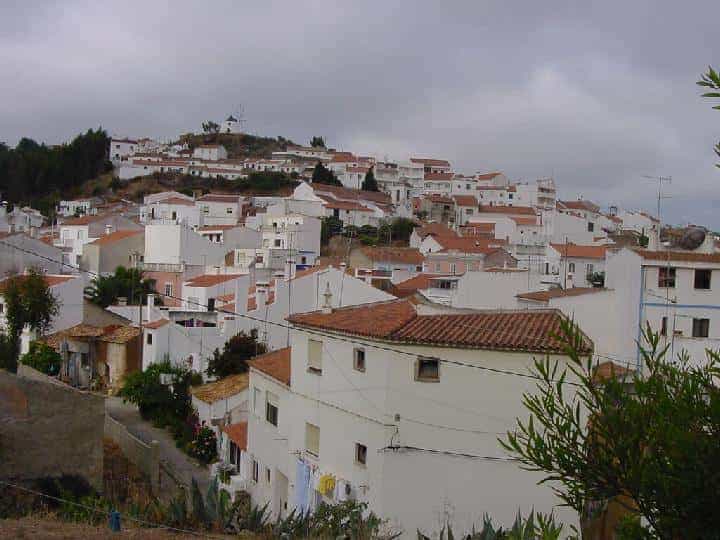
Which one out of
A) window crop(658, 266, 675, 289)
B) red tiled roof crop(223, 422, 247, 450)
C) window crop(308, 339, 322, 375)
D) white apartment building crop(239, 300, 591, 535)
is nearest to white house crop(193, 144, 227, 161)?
red tiled roof crop(223, 422, 247, 450)

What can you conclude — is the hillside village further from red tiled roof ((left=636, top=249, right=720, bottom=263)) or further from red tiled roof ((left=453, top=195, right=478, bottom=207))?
red tiled roof ((left=453, top=195, right=478, bottom=207))

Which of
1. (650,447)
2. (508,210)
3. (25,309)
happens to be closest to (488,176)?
(508,210)

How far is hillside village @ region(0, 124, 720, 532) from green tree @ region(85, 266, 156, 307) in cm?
68

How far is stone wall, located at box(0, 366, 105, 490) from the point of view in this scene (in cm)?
1750

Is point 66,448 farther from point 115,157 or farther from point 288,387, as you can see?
point 115,157

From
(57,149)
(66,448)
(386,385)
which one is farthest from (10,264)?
(57,149)

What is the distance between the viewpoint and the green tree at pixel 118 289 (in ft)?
152

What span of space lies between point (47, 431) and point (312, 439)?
587 cm

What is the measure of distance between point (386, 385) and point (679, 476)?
1085 centimetres

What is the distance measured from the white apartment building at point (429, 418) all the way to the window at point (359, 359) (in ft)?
0.10

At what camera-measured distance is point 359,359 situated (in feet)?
58.1

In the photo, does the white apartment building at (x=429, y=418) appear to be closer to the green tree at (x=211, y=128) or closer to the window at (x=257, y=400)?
the window at (x=257, y=400)

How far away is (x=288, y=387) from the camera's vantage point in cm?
2036

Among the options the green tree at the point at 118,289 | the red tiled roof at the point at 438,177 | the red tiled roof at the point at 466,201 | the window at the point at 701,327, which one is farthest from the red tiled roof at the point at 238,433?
the red tiled roof at the point at 438,177
